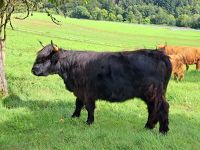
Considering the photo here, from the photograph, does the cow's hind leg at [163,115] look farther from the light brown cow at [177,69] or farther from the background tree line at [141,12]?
the background tree line at [141,12]

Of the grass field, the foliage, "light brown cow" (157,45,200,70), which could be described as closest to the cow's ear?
the grass field

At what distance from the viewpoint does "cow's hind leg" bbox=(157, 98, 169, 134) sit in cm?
886

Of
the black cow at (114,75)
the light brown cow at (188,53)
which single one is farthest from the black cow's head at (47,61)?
the light brown cow at (188,53)

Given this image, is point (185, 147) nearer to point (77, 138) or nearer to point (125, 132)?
point (125, 132)

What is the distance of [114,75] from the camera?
9.23 meters

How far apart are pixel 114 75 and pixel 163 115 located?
1.35 metres

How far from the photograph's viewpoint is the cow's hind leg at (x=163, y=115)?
8.86m

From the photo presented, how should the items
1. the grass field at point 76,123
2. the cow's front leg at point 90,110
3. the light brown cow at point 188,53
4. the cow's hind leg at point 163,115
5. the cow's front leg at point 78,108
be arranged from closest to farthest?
the grass field at point 76,123, the cow's hind leg at point 163,115, the cow's front leg at point 90,110, the cow's front leg at point 78,108, the light brown cow at point 188,53

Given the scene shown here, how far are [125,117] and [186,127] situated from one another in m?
1.55

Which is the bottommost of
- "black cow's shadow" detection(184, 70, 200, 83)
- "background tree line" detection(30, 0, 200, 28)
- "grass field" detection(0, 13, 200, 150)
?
"background tree line" detection(30, 0, 200, 28)

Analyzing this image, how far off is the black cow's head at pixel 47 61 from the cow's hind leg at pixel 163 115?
2.70m

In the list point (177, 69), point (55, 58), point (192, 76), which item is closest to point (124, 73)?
point (55, 58)

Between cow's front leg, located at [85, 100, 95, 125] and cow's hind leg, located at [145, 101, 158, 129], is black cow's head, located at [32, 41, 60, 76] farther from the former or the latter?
cow's hind leg, located at [145, 101, 158, 129]

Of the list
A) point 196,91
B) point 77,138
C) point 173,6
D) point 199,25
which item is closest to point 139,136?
point 77,138
